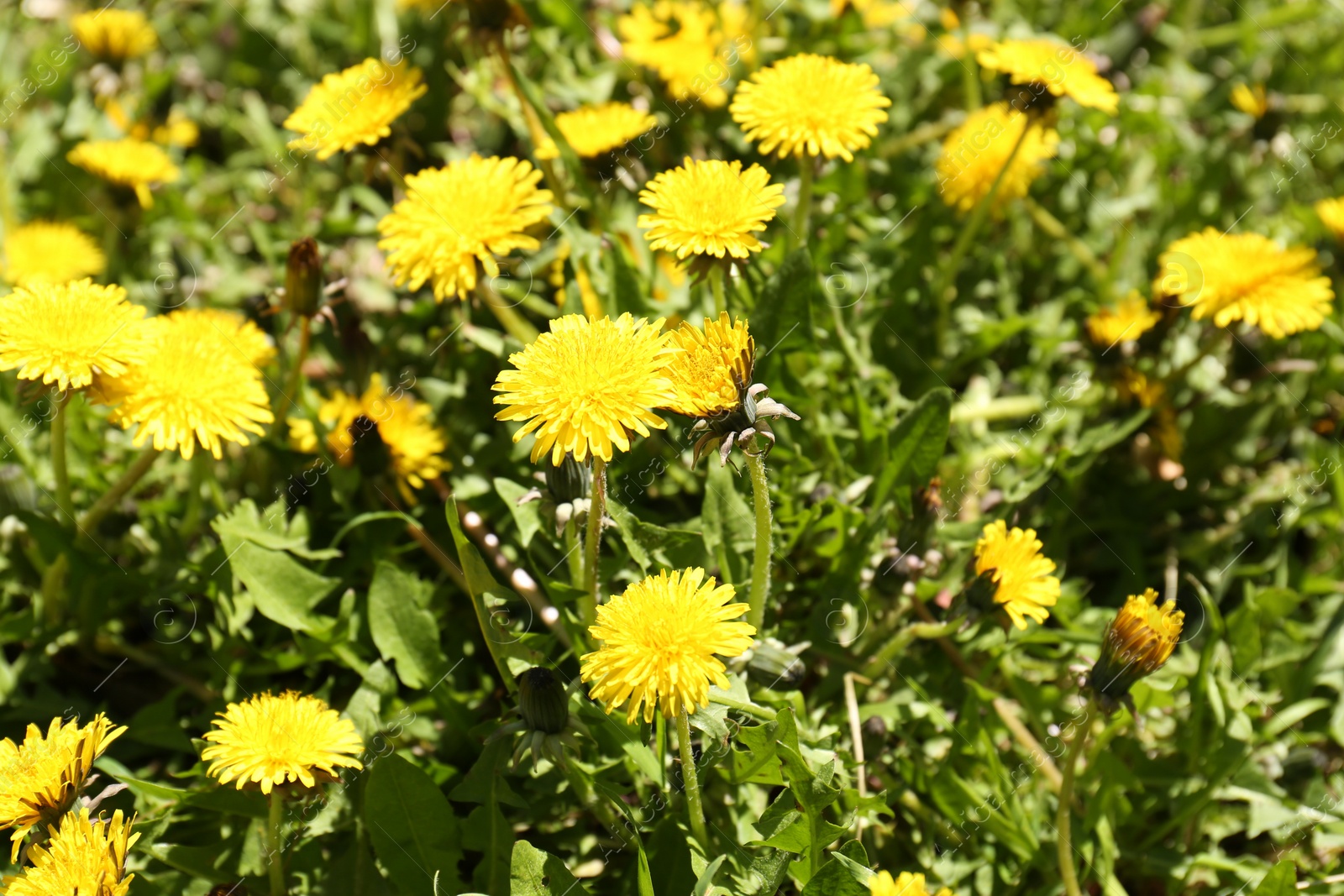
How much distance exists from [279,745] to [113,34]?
2886 millimetres

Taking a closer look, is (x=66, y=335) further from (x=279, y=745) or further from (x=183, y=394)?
(x=279, y=745)

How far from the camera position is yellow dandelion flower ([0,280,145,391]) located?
6.75ft

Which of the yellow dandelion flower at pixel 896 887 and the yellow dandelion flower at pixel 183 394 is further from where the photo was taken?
the yellow dandelion flower at pixel 183 394

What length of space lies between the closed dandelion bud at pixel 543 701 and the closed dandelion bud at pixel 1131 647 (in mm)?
1024

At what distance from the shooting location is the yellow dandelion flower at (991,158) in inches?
117

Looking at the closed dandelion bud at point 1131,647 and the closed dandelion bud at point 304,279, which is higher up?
the closed dandelion bud at point 304,279

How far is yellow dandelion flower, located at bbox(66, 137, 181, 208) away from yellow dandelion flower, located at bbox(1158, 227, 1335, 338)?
2.95 metres

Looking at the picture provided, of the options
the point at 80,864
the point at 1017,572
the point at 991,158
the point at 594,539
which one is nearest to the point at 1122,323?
the point at 991,158

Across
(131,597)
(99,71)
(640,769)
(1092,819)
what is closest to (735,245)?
(640,769)

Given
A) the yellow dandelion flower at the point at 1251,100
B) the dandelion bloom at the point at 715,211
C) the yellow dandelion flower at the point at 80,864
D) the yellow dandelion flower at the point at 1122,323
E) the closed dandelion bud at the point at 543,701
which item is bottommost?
the yellow dandelion flower at the point at 80,864

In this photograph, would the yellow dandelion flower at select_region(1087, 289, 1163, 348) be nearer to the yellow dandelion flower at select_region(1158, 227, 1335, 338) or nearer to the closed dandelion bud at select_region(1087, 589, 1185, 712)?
the yellow dandelion flower at select_region(1158, 227, 1335, 338)

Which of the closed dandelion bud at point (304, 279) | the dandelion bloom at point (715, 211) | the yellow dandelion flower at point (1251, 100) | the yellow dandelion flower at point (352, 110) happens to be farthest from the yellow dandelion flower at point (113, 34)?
the yellow dandelion flower at point (1251, 100)

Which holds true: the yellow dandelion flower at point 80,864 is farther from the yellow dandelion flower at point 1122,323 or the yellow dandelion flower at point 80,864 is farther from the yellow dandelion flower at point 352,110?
the yellow dandelion flower at point 1122,323

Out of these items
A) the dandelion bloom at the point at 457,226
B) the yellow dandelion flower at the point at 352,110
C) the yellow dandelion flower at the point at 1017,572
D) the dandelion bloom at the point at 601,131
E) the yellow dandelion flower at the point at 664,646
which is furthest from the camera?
the dandelion bloom at the point at 601,131
